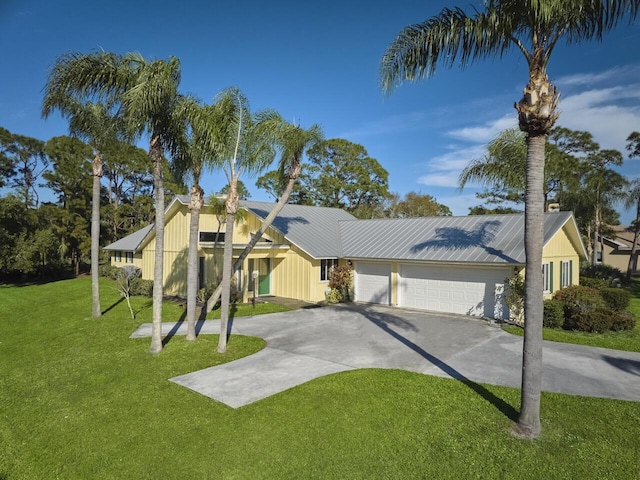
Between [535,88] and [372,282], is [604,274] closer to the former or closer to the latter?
[372,282]

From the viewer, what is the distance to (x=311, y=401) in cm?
752

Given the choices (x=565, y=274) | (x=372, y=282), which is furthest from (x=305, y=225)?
(x=565, y=274)

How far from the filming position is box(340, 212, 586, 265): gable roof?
51.0 feet

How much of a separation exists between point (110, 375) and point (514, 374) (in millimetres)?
9529

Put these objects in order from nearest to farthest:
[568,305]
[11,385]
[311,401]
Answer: [311,401]
[11,385]
[568,305]

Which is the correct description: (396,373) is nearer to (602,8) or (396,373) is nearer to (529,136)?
(529,136)

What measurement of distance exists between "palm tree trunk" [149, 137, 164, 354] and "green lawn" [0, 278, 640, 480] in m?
1.13

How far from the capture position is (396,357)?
10406 millimetres

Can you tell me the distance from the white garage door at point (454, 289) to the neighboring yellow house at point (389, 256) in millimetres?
40

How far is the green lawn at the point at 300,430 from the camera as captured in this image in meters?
5.40

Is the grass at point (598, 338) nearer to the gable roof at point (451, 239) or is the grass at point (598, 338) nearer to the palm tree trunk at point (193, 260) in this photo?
the gable roof at point (451, 239)

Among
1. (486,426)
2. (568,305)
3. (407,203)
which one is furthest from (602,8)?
(407,203)

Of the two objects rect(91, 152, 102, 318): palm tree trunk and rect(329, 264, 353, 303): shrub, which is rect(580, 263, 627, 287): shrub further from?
rect(91, 152, 102, 318): palm tree trunk

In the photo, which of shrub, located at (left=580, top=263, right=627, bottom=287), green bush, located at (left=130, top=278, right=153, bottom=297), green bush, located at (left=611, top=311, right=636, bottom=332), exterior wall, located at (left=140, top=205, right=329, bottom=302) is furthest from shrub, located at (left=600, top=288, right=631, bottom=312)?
green bush, located at (left=130, top=278, right=153, bottom=297)
